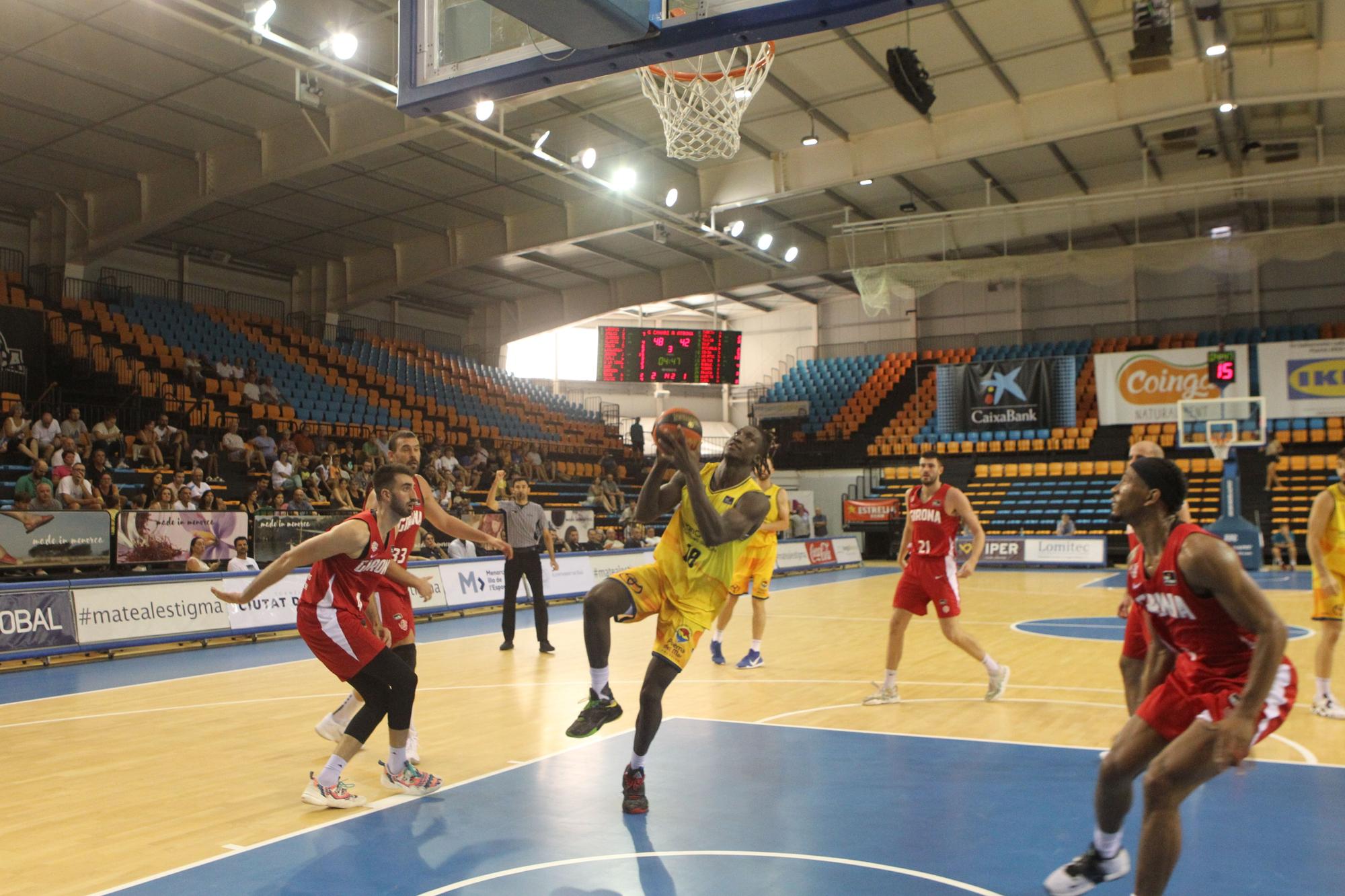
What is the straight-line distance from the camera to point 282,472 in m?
17.8

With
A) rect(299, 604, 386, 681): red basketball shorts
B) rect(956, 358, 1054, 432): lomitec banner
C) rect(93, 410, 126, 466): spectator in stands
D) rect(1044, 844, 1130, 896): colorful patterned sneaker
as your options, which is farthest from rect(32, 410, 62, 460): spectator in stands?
rect(956, 358, 1054, 432): lomitec banner

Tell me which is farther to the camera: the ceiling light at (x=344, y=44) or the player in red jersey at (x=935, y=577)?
the ceiling light at (x=344, y=44)

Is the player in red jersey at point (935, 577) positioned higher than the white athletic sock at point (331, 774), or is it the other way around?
the player in red jersey at point (935, 577)

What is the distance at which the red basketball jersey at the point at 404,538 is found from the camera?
6.09 metres

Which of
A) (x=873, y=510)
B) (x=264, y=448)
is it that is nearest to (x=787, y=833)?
(x=264, y=448)

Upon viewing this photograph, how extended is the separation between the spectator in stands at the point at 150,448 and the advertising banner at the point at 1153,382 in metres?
23.3

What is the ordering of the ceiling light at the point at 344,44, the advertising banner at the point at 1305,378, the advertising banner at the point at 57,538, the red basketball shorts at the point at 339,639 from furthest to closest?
1. the advertising banner at the point at 1305,378
2. the ceiling light at the point at 344,44
3. the advertising banner at the point at 57,538
4. the red basketball shorts at the point at 339,639

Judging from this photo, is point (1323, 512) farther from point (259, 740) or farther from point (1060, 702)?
point (259, 740)

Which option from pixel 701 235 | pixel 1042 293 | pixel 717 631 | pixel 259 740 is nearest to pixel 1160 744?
pixel 259 740

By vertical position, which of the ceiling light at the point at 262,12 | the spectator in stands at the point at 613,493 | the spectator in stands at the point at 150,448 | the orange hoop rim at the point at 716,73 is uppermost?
the ceiling light at the point at 262,12

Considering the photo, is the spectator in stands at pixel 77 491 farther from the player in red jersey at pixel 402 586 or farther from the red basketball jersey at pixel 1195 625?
the red basketball jersey at pixel 1195 625

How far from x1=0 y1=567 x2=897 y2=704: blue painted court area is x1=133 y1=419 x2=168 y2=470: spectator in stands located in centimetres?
625

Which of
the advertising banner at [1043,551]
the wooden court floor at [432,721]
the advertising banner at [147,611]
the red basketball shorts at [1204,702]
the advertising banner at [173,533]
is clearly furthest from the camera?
the advertising banner at [1043,551]

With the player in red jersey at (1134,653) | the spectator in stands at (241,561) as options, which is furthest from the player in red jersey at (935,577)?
the spectator in stands at (241,561)
